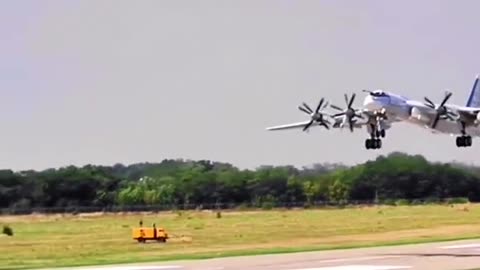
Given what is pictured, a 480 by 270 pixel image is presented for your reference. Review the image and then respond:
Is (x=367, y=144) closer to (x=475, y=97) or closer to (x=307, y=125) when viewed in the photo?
(x=307, y=125)

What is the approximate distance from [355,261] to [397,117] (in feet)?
69.1

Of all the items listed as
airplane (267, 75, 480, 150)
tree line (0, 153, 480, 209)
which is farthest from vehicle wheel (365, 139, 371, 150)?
tree line (0, 153, 480, 209)

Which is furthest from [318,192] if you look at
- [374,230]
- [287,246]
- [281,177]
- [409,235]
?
[287,246]

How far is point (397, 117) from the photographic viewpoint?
245 ft

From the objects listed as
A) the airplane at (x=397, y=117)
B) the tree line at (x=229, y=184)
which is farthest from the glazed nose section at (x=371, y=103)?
the tree line at (x=229, y=184)

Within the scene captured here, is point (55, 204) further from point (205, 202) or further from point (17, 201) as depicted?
point (205, 202)

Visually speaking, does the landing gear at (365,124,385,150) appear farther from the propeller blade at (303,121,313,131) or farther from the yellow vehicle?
the yellow vehicle

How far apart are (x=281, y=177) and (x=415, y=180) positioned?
66.6 ft

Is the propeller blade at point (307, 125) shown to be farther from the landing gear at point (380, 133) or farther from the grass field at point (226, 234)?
the landing gear at point (380, 133)

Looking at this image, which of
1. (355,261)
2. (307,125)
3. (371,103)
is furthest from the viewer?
(307,125)

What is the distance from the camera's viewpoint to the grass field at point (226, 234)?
230 ft

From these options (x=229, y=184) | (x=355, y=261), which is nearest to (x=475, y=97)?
(x=355, y=261)

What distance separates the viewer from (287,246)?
75.9 meters

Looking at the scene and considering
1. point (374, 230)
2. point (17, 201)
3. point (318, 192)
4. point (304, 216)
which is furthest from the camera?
point (17, 201)
